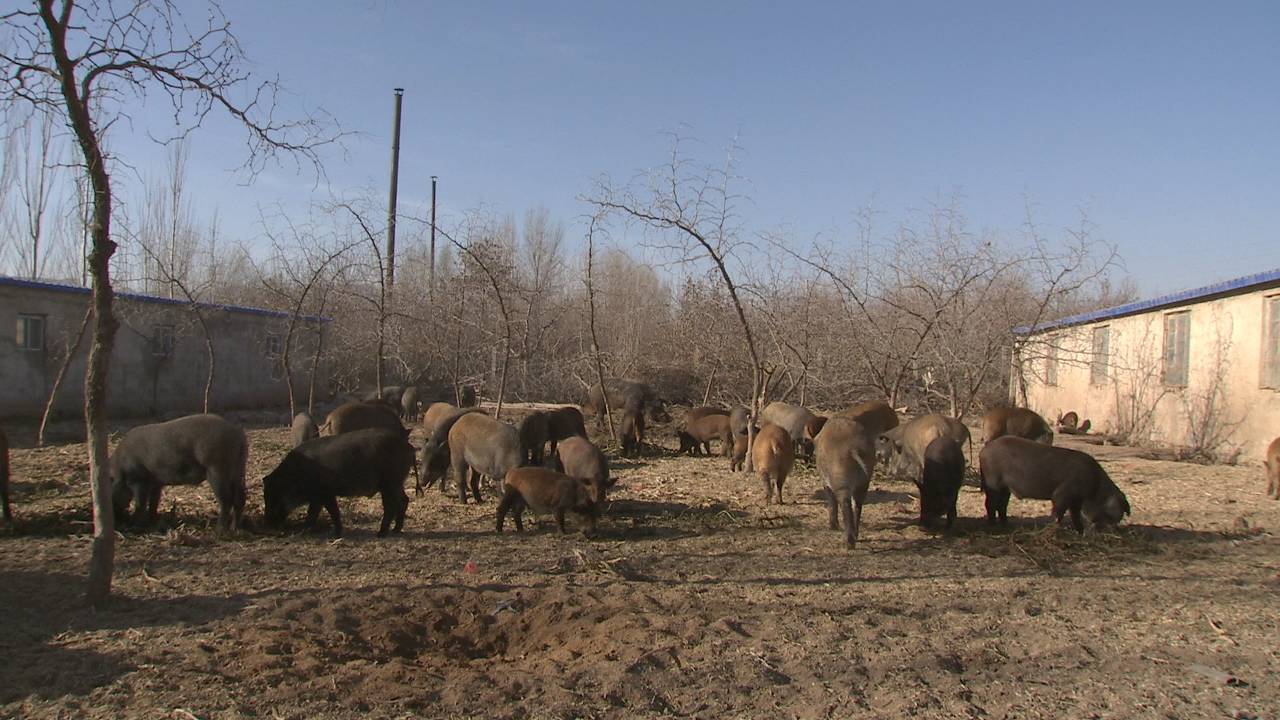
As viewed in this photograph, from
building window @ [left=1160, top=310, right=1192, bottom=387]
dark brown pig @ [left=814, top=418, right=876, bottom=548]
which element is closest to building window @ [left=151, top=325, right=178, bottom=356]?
dark brown pig @ [left=814, top=418, right=876, bottom=548]

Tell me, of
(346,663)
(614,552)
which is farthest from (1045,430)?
(346,663)

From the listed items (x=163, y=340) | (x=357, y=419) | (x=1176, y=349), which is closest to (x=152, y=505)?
(x=357, y=419)

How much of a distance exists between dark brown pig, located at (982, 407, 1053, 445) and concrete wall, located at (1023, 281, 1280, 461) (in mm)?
947

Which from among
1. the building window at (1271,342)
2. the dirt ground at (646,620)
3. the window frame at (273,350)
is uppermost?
the building window at (1271,342)

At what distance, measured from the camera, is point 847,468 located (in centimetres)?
769

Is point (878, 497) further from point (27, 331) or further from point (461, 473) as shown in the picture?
point (27, 331)

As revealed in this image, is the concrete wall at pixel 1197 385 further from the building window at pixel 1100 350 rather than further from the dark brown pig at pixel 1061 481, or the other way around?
the dark brown pig at pixel 1061 481

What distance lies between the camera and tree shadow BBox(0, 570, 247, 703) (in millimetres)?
4227

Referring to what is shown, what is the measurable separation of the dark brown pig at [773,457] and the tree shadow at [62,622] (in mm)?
5611

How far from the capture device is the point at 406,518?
28.3 ft

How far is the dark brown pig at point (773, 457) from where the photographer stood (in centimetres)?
944

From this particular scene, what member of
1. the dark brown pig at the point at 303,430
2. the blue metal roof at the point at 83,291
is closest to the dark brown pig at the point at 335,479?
the dark brown pig at the point at 303,430

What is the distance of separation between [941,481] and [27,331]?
18307 mm

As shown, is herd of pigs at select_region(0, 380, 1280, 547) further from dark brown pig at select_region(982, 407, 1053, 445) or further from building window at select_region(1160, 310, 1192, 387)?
building window at select_region(1160, 310, 1192, 387)
